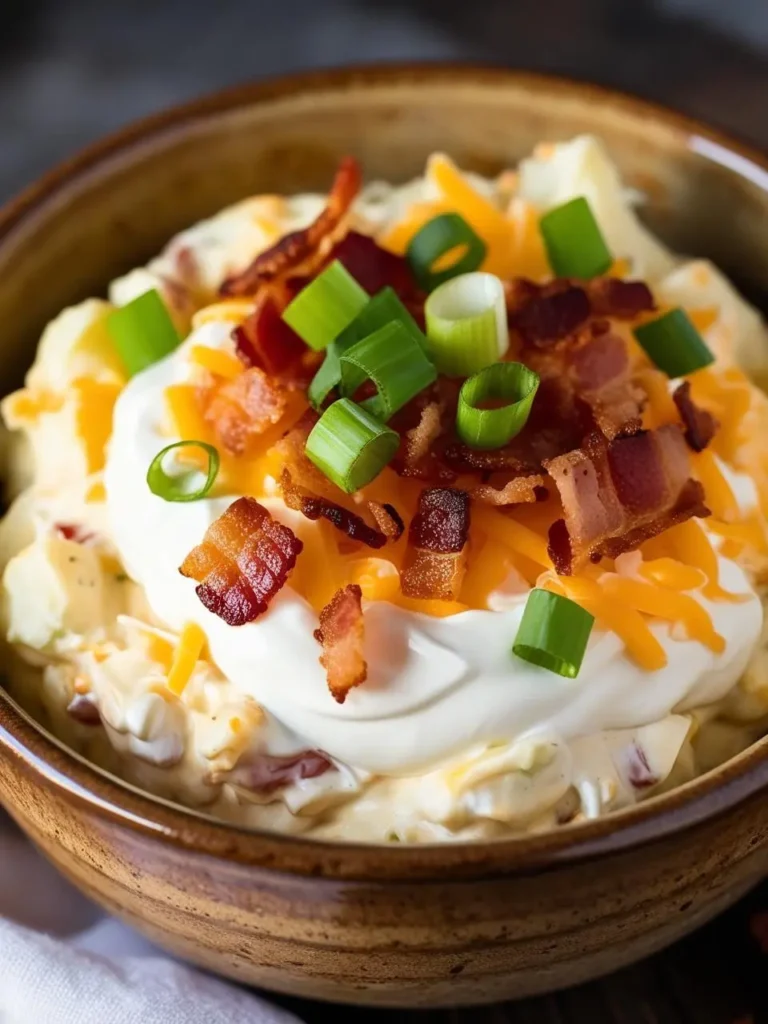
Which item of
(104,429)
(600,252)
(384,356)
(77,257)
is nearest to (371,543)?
(384,356)

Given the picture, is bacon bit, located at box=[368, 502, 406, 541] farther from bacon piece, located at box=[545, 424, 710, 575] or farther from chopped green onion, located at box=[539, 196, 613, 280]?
chopped green onion, located at box=[539, 196, 613, 280]

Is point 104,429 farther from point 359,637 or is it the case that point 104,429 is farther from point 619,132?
point 619,132

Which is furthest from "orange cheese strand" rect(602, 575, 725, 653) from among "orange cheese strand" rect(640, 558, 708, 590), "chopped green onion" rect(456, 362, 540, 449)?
"chopped green onion" rect(456, 362, 540, 449)

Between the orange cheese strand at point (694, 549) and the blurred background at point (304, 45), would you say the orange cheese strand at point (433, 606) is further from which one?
the blurred background at point (304, 45)

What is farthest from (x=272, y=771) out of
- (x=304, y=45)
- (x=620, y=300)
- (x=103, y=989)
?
(x=304, y=45)

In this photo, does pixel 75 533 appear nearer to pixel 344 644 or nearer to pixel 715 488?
pixel 344 644

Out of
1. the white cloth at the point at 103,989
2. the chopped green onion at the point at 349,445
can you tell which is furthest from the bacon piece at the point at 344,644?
the white cloth at the point at 103,989
